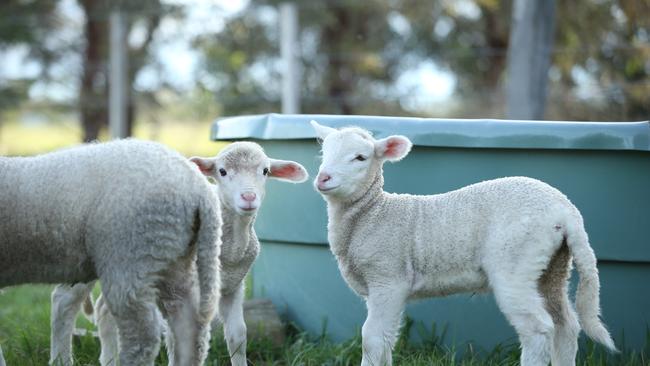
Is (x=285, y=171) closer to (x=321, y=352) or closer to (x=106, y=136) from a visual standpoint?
(x=321, y=352)

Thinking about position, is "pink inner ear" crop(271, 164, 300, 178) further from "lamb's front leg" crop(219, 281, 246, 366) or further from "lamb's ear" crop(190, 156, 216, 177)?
"lamb's front leg" crop(219, 281, 246, 366)

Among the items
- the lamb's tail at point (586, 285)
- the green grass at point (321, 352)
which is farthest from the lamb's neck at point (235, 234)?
the lamb's tail at point (586, 285)

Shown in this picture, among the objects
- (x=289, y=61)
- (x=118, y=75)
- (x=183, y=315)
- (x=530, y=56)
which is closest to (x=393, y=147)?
(x=183, y=315)

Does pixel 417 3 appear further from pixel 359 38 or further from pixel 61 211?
pixel 61 211

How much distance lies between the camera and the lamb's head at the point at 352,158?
141 inches

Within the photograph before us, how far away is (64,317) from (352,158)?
4.90ft

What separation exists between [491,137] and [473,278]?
0.75 m

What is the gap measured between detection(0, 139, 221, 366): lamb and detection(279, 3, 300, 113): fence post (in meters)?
5.95

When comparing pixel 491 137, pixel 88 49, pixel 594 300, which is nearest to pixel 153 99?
pixel 88 49

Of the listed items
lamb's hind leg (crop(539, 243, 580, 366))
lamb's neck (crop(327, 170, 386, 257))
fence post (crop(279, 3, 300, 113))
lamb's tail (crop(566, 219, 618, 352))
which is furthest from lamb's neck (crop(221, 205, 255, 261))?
fence post (crop(279, 3, 300, 113))

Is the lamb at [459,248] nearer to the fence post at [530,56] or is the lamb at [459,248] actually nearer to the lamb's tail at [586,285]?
the lamb's tail at [586,285]

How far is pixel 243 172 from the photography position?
152 inches

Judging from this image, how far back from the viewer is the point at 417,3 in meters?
10.6

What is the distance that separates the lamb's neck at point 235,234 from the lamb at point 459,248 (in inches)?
16.1
